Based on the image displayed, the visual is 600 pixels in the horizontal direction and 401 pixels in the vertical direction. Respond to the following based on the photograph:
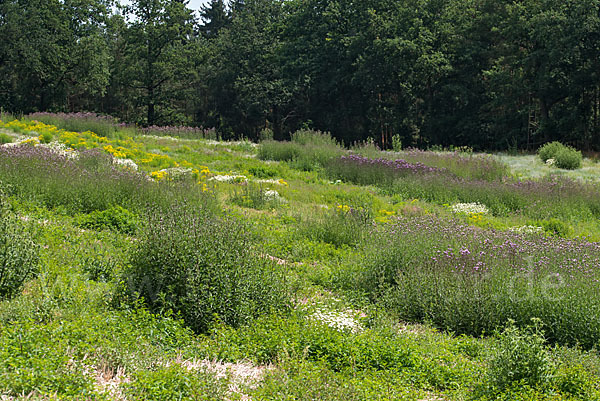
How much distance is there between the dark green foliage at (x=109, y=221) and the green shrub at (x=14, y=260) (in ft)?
6.60

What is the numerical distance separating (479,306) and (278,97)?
32.5m

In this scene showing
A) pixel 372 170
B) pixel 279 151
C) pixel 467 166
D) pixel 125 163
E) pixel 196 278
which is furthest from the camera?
pixel 279 151

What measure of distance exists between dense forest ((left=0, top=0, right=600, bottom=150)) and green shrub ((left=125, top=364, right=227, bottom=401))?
24.0 m

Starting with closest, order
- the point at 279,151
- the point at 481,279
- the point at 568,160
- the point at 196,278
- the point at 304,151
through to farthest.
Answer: the point at 196,278, the point at 481,279, the point at 304,151, the point at 279,151, the point at 568,160

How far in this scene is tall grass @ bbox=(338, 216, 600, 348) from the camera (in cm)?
527

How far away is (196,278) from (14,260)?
1738mm

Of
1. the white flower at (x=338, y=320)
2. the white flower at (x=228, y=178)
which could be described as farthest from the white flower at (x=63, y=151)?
the white flower at (x=338, y=320)

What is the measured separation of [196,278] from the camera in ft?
16.5

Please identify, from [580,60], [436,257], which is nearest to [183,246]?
[436,257]

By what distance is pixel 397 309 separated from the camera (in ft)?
19.7

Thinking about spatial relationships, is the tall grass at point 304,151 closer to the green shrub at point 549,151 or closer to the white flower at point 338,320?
the green shrub at point 549,151

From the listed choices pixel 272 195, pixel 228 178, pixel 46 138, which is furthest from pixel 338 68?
pixel 272 195

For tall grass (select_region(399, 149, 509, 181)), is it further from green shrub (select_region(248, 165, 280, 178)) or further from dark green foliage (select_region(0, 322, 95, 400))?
dark green foliage (select_region(0, 322, 95, 400))

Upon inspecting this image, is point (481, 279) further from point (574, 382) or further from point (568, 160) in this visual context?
point (568, 160)
